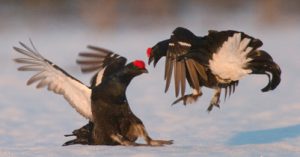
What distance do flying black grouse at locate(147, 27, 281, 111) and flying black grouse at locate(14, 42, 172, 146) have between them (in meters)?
0.27

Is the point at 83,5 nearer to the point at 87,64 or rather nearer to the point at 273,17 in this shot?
the point at 273,17

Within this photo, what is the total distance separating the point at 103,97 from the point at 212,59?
69 cm

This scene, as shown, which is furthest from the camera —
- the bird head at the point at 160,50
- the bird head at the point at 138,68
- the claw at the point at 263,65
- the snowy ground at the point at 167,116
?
the bird head at the point at 160,50

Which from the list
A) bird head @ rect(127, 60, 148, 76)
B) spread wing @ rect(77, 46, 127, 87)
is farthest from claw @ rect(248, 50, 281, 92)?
spread wing @ rect(77, 46, 127, 87)

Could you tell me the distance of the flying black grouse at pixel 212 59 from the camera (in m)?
4.78

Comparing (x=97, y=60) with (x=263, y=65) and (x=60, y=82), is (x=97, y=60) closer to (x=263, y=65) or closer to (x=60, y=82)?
(x=60, y=82)

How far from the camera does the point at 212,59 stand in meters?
4.89

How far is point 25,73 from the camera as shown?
867 cm

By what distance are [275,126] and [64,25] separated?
22.5 ft

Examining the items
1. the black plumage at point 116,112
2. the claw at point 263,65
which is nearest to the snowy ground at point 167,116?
the black plumage at point 116,112

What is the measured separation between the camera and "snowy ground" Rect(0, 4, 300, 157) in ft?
14.4

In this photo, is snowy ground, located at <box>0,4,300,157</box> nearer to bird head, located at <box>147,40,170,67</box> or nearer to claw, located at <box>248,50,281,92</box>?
claw, located at <box>248,50,281,92</box>

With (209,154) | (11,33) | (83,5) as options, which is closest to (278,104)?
(209,154)

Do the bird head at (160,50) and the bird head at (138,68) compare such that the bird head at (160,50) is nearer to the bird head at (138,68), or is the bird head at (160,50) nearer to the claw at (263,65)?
the bird head at (138,68)
